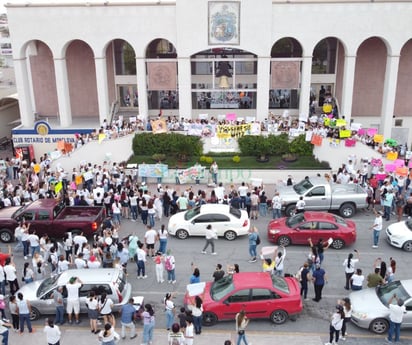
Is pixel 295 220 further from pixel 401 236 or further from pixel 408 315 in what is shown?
pixel 408 315

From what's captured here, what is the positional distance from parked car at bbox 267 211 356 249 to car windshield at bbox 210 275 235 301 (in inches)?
190

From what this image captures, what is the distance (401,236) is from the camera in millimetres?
18781

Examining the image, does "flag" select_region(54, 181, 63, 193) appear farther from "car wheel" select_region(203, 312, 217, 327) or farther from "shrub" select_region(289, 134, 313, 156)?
"shrub" select_region(289, 134, 313, 156)

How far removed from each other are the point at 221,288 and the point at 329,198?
8.93m

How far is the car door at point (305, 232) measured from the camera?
19.0m

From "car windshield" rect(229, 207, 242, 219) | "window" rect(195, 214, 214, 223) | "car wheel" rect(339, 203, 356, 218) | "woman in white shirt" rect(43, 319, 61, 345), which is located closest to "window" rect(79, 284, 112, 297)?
"woman in white shirt" rect(43, 319, 61, 345)

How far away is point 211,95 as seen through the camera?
35469 millimetres

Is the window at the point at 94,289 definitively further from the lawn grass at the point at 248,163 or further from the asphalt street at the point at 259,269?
the lawn grass at the point at 248,163

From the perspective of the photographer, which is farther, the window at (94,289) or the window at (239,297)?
the window at (94,289)

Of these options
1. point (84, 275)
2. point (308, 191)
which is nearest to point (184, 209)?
point (308, 191)

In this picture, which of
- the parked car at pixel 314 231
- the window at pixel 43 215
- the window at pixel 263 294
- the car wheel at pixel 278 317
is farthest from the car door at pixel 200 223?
the car wheel at pixel 278 317

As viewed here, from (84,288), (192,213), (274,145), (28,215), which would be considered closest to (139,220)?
(192,213)

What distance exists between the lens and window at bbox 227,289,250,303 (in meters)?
14.3

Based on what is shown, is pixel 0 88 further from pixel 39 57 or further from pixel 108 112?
pixel 108 112
